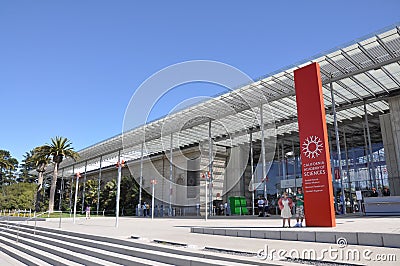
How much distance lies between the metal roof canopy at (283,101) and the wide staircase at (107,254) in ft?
45.6

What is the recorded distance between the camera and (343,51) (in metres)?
16.1

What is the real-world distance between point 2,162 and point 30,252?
147 ft

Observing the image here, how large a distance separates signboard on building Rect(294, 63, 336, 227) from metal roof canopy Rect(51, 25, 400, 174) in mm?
7379

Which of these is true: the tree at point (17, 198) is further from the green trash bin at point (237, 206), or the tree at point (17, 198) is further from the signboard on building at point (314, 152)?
the signboard on building at point (314, 152)

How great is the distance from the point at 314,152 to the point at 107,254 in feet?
22.0

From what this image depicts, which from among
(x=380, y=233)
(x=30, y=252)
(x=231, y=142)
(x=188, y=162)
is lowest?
(x=30, y=252)

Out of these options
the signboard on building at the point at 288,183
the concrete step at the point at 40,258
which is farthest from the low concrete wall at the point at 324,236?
the signboard on building at the point at 288,183

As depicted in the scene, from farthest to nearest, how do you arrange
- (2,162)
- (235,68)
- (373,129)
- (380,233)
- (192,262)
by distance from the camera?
(2,162) < (373,129) < (235,68) < (380,233) < (192,262)

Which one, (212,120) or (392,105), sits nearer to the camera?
(392,105)

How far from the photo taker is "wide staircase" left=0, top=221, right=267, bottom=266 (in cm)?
548

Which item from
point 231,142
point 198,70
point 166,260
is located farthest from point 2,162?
point 166,260

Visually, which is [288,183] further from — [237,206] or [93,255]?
[93,255]

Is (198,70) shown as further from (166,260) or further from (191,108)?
(166,260)

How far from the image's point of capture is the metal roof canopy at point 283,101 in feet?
54.0
